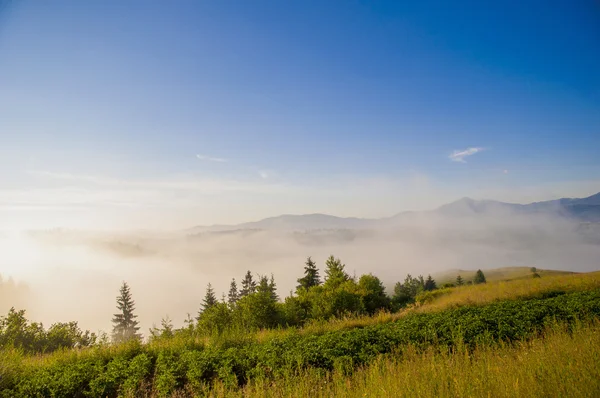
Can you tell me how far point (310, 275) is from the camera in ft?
151

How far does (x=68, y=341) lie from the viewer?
13.9 meters

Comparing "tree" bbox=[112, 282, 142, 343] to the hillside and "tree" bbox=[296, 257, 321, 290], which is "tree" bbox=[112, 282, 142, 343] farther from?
the hillside

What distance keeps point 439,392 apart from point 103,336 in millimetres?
9911

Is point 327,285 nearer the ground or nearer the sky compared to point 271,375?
nearer the ground

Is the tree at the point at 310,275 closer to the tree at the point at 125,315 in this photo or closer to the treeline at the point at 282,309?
the treeline at the point at 282,309

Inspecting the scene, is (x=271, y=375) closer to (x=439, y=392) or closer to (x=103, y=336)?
(x=439, y=392)

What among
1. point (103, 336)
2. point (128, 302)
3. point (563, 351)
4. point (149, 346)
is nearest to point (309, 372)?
point (563, 351)

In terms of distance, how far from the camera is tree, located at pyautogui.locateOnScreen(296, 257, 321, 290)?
1777 inches

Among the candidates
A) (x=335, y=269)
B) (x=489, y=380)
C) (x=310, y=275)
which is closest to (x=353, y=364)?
(x=489, y=380)

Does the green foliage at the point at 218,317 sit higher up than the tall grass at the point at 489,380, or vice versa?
the tall grass at the point at 489,380

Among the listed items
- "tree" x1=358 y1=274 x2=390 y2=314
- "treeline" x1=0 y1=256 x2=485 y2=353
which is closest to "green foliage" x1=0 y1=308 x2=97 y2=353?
"treeline" x1=0 y1=256 x2=485 y2=353

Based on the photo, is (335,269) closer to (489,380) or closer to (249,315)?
(249,315)

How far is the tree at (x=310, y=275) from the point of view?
4512cm

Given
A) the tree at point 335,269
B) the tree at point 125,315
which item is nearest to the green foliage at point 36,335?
the tree at point 335,269
